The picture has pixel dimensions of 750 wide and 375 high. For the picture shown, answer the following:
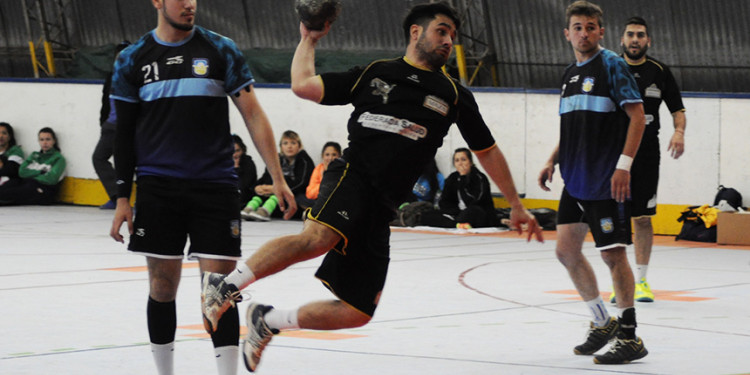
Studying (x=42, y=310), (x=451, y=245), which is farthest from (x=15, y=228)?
(x=42, y=310)

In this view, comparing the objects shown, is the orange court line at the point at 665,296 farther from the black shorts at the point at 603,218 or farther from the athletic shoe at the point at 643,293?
the black shorts at the point at 603,218

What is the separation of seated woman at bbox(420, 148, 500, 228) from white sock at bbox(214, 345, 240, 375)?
437 inches

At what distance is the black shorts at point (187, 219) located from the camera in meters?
5.71

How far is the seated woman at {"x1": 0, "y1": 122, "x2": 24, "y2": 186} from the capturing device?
20.5m

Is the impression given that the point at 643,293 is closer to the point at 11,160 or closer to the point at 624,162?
the point at 624,162

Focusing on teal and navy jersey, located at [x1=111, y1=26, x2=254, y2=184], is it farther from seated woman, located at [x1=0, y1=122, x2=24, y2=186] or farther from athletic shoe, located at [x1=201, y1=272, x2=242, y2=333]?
seated woman, located at [x1=0, y1=122, x2=24, y2=186]

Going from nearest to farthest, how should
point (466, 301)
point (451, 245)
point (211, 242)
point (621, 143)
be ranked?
1. point (211, 242)
2. point (621, 143)
3. point (466, 301)
4. point (451, 245)

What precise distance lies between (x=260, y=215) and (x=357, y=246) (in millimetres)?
12331

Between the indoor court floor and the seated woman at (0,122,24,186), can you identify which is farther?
the seated woman at (0,122,24,186)

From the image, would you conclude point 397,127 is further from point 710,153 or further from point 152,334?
point 710,153

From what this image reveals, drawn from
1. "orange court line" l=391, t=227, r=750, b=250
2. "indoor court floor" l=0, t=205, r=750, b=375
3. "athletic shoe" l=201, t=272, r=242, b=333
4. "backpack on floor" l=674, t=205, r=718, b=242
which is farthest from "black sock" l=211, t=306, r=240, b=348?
"backpack on floor" l=674, t=205, r=718, b=242

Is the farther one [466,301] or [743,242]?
[743,242]

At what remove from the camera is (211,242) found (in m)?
5.68

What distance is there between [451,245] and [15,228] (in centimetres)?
603
